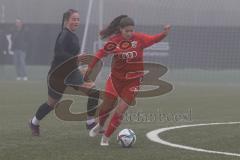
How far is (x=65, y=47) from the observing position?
9609 millimetres

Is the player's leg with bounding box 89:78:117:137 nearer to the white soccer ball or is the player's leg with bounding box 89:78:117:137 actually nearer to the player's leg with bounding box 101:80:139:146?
the player's leg with bounding box 101:80:139:146

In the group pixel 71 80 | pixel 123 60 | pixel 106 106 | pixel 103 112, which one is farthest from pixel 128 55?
pixel 71 80

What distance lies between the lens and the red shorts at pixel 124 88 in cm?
885

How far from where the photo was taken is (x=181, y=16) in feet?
A: 81.8

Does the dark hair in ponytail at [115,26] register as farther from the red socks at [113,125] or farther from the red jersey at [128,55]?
the red socks at [113,125]

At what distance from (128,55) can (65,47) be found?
117cm

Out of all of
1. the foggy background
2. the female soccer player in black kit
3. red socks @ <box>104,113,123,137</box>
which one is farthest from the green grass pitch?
the foggy background

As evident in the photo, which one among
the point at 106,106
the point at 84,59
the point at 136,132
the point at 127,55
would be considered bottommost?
the point at 136,132

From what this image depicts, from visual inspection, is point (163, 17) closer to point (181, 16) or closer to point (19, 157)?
point (181, 16)

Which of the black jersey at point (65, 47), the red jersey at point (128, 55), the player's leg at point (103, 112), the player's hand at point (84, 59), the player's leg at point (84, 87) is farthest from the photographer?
the player's hand at point (84, 59)

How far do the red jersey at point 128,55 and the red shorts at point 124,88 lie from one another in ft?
0.18

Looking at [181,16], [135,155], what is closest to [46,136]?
[135,155]

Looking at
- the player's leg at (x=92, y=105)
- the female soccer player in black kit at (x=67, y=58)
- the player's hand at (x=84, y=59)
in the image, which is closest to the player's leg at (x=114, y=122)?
the female soccer player in black kit at (x=67, y=58)

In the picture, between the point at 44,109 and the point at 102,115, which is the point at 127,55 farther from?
the point at 44,109
